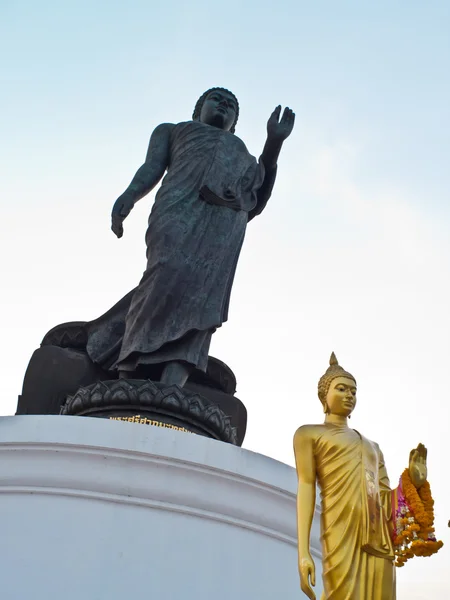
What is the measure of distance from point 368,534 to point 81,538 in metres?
1.71

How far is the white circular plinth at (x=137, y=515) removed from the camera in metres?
4.38

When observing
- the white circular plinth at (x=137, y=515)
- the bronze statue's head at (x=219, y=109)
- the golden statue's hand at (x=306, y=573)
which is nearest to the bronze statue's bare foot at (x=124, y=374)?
the white circular plinth at (x=137, y=515)

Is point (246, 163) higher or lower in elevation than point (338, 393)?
higher

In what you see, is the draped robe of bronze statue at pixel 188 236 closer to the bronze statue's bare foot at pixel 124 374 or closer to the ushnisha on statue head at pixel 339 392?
the bronze statue's bare foot at pixel 124 374

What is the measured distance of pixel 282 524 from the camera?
16.4 ft

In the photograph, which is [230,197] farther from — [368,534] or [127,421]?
[368,534]

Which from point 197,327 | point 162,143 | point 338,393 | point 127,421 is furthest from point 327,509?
point 162,143

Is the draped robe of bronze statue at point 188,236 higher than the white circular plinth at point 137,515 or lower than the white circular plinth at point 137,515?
higher

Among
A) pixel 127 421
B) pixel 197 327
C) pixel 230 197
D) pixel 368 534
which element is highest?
pixel 230 197

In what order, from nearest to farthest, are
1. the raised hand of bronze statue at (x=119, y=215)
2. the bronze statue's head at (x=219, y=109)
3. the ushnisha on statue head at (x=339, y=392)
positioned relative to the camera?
the ushnisha on statue head at (x=339, y=392)
the raised hand of bronze statue at (x=119, y=215)
the bronze statue's head at (x=219, y=109)

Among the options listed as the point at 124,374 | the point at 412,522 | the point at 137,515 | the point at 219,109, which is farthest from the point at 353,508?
the point at 219,109

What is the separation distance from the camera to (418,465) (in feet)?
10.7

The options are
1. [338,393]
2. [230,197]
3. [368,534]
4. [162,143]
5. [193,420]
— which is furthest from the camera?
[162,143]

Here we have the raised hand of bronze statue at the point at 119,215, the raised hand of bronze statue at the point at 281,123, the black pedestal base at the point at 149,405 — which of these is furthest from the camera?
the raised hand of bronze statue at the point at 281,123
